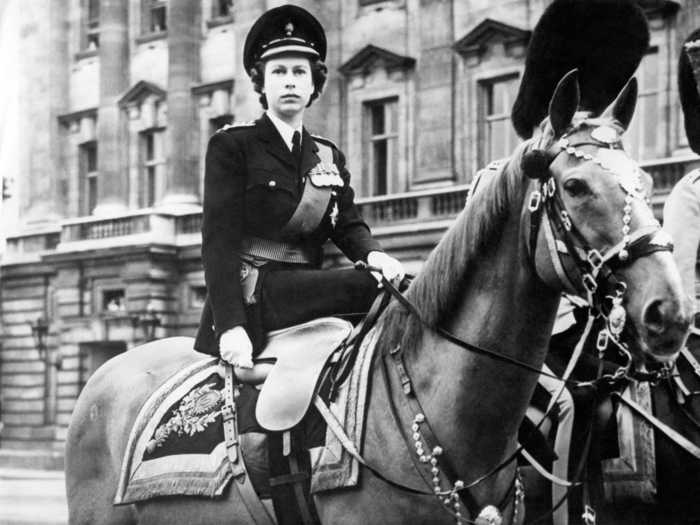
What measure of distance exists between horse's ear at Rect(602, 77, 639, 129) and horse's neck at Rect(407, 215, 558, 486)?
0.56 meters

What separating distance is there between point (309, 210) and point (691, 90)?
9.50 ft

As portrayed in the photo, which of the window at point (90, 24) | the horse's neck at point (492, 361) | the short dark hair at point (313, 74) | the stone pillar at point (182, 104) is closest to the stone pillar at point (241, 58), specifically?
the stone pillar at point (182, 104)

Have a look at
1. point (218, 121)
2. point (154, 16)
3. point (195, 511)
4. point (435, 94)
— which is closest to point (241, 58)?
point (218, 121)

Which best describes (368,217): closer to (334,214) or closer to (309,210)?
(334,214)

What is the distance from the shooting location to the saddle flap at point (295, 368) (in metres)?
4.77

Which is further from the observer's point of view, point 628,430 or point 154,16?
point 154,16

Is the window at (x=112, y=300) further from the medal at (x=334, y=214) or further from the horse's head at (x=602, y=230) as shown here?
the horse's head at (x=602, y=230)

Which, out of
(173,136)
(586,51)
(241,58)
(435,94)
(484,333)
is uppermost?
(241,58)

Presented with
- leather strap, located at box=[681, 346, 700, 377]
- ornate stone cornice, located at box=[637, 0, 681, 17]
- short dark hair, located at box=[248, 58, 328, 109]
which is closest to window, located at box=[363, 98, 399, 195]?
ornate stone cornice, located at box=[637, 0, 681, 17]

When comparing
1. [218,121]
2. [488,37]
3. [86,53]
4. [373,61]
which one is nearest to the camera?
Answer: [488,37]

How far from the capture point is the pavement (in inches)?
635

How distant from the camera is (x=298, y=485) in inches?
188

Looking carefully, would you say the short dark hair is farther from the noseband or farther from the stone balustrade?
the stone balustrade

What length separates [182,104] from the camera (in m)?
33.8
